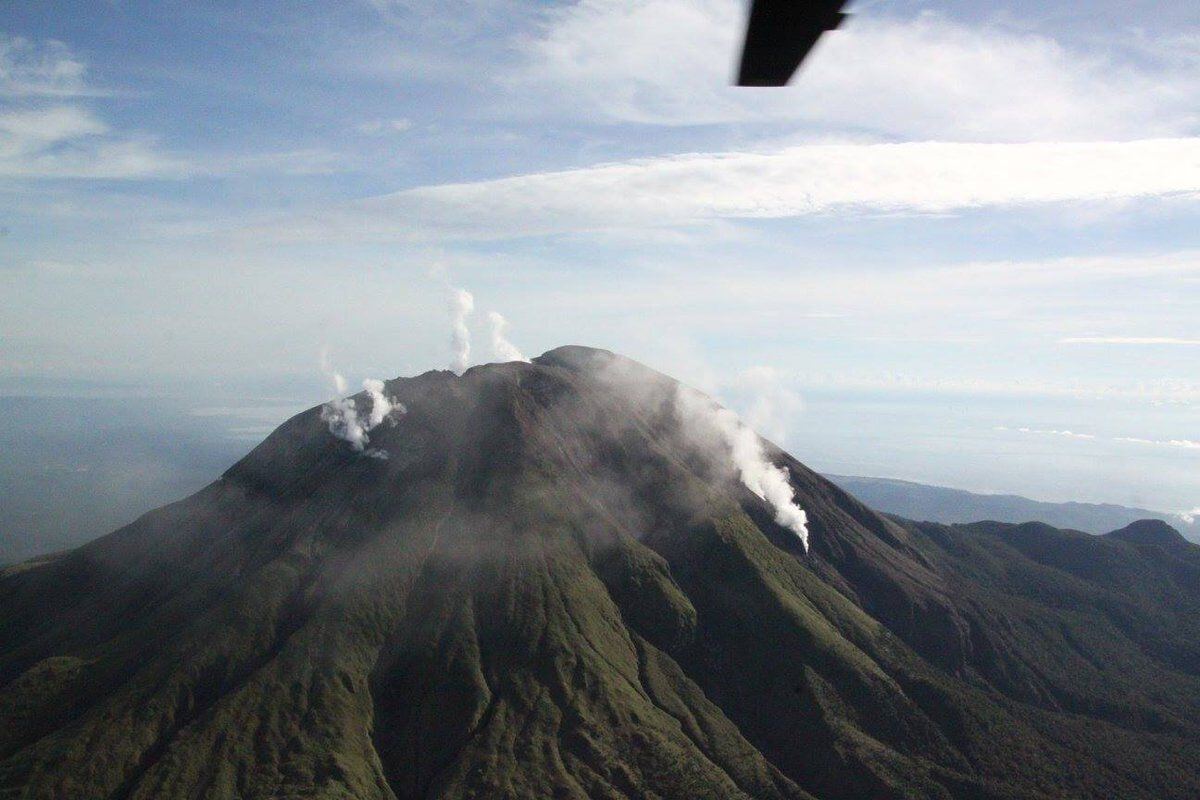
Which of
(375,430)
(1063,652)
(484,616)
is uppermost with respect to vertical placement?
(375,430)

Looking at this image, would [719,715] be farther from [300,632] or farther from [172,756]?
[172,756]

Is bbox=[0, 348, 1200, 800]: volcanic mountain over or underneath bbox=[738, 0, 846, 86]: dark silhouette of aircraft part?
underneath

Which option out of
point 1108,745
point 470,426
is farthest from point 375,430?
point 1108,745

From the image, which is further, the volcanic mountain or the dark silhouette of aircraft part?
the volcanic mountain

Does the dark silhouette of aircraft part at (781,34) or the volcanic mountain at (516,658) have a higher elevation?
the dark silhouette of aircraft part at (781,34)

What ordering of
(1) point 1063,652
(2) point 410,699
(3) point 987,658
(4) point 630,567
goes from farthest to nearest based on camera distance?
1. (1) point 1063,652
2. (3) point 987,658
3. (4) point 630,567
4. (2) point 410,699
